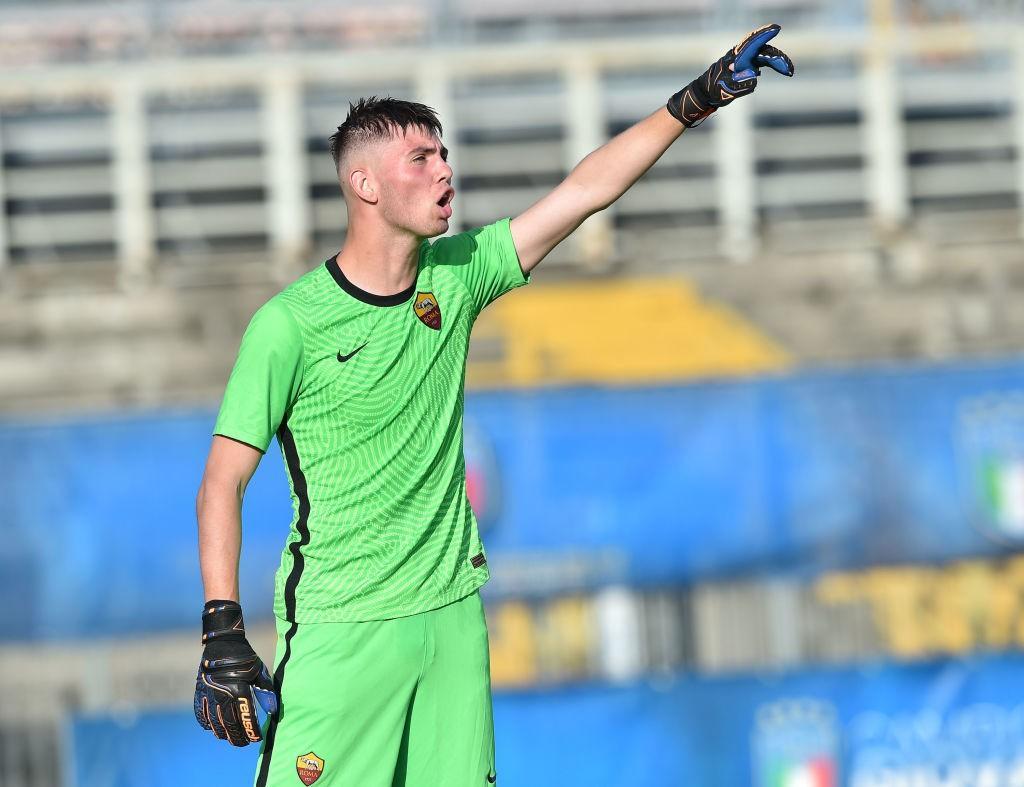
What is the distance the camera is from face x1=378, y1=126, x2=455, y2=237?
3.30 m

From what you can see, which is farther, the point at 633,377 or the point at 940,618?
the point at 633,377

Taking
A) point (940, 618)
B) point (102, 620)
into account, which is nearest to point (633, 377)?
point (940, 618)

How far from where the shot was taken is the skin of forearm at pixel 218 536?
3.15 m

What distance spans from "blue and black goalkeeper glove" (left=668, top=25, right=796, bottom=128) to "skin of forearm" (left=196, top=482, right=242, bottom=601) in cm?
147

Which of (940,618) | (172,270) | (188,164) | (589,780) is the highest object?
(188,164)

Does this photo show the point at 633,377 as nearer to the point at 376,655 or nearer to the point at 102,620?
the point at 102,620

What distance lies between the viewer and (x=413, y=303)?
341 cm

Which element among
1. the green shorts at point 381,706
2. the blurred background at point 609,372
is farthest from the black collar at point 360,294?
the blurred background at point 609,372

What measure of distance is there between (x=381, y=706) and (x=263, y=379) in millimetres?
808

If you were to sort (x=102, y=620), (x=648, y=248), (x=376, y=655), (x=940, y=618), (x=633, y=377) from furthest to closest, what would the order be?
(x=648, y=248), (x=633, y=377), (x=940, y=618), (x=102, y=620), (x=376, y=655)

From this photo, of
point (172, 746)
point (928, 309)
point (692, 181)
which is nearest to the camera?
point (172, 746)

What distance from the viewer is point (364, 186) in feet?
11.0

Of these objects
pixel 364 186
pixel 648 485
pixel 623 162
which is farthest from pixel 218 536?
pixel 648 485

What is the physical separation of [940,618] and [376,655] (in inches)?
183
